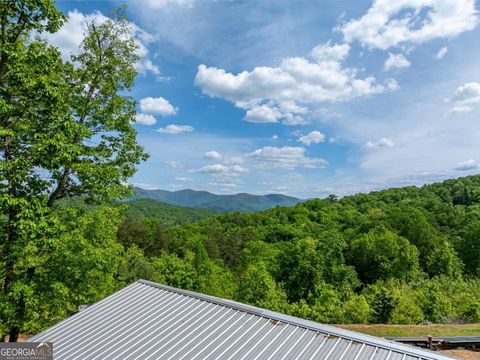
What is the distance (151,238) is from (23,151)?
3769cm

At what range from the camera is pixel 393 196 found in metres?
78.1

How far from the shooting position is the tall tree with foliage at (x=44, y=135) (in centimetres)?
788

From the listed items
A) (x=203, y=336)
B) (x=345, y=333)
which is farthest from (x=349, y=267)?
(x=203, y=336)

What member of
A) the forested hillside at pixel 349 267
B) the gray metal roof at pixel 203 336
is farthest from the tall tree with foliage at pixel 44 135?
the forested hillside at pixel 349 267

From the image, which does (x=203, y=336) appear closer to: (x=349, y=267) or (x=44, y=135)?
(x=44, y=135)

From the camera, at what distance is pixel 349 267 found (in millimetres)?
32406

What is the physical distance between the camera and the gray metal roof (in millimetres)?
4941

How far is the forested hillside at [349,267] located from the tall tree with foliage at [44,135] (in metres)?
14.9

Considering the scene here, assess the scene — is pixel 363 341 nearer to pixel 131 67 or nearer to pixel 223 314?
pixel 223 314

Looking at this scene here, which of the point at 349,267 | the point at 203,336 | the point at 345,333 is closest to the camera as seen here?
the point at 345,333

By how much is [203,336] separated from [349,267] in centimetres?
3021

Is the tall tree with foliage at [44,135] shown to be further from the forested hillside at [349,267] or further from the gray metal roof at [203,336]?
the forested hillside at [349,267]

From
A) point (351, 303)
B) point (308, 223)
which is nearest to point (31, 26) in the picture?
point (351, 303)

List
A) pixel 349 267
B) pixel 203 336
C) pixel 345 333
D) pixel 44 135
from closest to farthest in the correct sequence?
pixel 345 333, pixel 203 336, pixel 44 135, pixel 349 267
